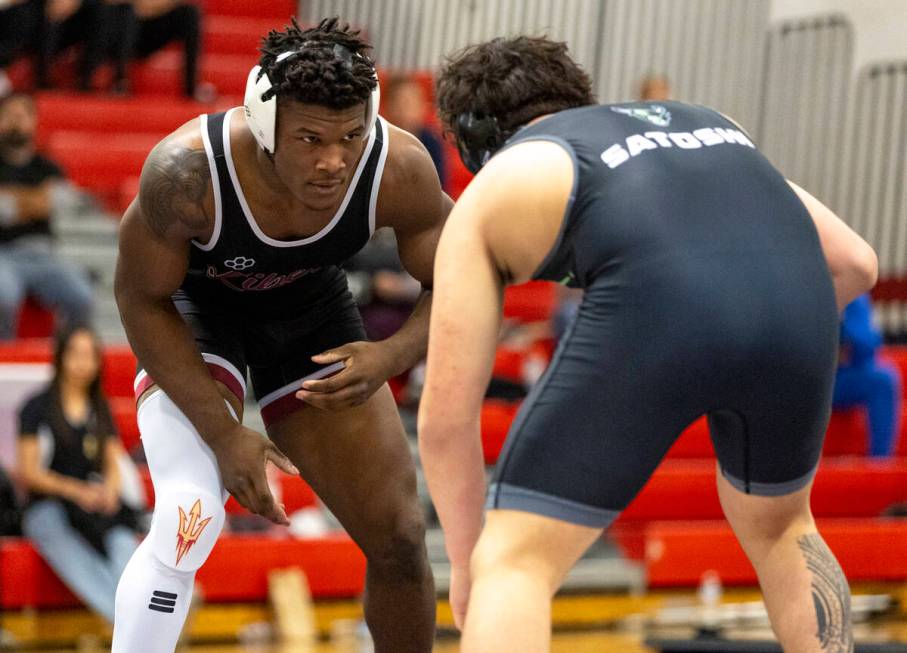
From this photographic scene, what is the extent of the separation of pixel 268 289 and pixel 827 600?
54.2 inches

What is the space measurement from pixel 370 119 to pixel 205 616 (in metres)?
Answer: 3.38

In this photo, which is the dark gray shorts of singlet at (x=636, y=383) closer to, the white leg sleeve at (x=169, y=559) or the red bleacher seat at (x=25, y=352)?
the white leg sleeve at (x=169, y=559)

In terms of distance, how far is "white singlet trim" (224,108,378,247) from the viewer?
288 centimetres

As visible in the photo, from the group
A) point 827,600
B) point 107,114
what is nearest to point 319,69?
point 827,600

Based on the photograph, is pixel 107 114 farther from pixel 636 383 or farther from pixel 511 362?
pixel 636 383

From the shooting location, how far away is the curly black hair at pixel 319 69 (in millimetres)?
2744

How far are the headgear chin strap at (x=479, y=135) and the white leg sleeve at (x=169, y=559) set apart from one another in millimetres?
857

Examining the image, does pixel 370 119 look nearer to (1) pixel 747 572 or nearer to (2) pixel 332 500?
(2) pixel 332 500

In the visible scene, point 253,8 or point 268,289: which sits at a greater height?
point 253,8

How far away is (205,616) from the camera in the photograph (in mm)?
5723

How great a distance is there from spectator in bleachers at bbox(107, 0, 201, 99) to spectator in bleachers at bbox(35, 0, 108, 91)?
4.0 inches

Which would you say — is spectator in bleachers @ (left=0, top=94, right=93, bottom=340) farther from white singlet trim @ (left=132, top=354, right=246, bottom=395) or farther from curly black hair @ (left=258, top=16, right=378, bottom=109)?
curly black hair @ (left=258, top=16, right=378, bottom=109)

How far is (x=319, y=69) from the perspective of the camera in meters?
2.76

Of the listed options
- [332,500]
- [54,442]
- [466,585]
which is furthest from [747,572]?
[466,585]
